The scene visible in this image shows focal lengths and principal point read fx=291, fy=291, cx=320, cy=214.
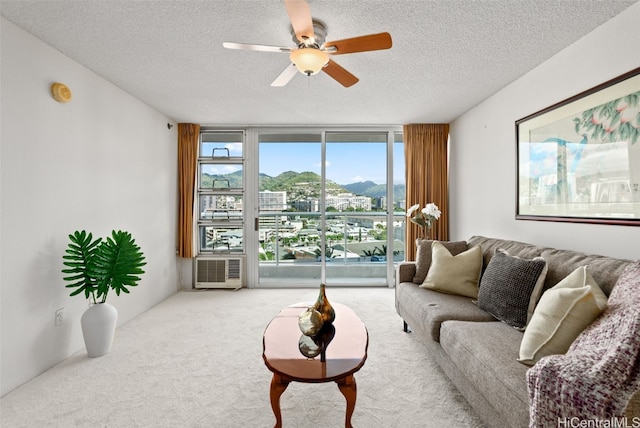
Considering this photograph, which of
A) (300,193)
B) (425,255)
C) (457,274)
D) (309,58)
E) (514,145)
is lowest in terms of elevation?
(457,274)

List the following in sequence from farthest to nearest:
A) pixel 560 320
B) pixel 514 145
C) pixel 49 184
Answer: pixel 514 145, pixel 49 184, pixel 560 320

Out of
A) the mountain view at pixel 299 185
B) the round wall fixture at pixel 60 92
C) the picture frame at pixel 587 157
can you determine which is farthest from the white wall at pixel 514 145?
the round wall fixture at pixel 60 92

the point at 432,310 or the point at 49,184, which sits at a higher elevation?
the point at 49,184

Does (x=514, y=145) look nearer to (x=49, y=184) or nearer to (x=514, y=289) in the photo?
(x=514, y=289)

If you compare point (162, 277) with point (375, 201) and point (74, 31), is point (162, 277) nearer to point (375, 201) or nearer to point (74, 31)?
point (74, 31)

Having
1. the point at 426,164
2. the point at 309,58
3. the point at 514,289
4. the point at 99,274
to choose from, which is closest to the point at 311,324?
the point at 514,289

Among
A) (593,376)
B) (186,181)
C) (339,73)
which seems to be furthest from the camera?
(186,181)

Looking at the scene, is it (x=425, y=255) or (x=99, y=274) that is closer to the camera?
(x=99, y=274)

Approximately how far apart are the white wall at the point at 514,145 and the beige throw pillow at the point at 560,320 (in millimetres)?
822

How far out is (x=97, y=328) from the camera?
2.30 meters

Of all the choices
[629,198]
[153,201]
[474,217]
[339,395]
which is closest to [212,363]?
[339,395]

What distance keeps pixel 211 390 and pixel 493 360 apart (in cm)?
168

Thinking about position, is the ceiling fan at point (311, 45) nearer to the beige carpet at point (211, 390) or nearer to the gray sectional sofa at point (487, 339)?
the gray sectional sofa at point (487, 339)

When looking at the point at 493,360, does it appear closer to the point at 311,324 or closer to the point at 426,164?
the point at 311,324
